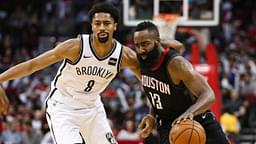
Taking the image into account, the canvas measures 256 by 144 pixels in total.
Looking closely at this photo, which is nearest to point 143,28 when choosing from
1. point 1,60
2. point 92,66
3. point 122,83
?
point 92,66

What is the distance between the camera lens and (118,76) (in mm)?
15789

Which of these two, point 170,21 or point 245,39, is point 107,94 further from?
point 245,39

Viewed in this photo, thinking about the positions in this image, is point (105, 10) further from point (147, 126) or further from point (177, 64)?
point (147, 126)

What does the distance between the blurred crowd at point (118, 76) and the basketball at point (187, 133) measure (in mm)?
3812

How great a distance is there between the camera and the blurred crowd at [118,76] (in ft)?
42.9

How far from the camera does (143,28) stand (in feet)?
18.7

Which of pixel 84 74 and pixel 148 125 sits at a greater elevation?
pixel 84 74

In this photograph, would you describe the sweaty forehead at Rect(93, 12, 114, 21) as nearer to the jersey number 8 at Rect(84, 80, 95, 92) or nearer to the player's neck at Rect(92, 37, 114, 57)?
the player's neck at Rect(92, 37, 114, 57)

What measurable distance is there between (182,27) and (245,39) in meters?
8.13

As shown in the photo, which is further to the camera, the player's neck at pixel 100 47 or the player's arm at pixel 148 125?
the player's arm at pixel 148 125

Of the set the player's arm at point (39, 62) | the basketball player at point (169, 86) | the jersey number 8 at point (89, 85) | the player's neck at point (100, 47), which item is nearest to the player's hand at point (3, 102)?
the player's arm at point (39, 62)

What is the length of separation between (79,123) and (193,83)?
1185 millimetres

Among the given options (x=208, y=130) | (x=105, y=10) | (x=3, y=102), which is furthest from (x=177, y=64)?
(x=3, y=102)

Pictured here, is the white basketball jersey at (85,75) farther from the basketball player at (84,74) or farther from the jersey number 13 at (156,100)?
the jersey number 13 at (156,100)
